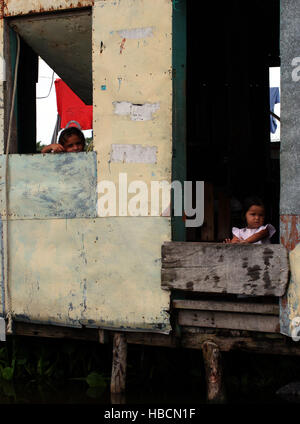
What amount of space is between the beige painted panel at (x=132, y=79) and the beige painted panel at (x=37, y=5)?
0.66 feet

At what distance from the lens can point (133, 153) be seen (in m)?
5.22

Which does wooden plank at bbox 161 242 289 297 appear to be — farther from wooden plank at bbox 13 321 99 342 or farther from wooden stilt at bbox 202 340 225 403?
wooden plank at bbox 13 321 99 342

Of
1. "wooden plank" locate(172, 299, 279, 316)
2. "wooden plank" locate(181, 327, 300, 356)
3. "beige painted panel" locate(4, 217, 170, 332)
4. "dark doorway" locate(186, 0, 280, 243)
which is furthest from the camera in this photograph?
"dark doorway" locate(186, 0, 280, 243)

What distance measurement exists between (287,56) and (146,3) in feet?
4.51

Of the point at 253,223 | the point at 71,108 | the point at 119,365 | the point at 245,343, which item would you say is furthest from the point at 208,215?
the point at 71,108

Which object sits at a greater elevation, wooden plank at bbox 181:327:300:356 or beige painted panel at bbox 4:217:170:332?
beige painted panel at bbox 4:217:170:332

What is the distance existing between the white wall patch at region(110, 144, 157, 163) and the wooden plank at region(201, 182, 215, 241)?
0.87 meters

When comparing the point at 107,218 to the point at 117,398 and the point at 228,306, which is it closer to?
the point at 228,306

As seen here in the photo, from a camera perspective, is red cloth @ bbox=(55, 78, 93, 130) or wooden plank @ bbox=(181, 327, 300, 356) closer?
wooden plank @ bbox=(181, 327, 300, 356)

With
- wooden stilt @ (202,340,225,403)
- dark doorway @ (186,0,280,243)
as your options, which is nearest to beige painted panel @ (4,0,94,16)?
dark doorway @ (186,0,280,243)

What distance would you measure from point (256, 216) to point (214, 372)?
1.35m

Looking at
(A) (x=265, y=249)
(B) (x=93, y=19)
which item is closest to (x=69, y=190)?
(B) (x=93, y=19)

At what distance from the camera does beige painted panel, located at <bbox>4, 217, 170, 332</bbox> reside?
5.14 m

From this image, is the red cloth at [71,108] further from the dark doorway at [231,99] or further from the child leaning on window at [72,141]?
the child leaning on window at [72,141]
